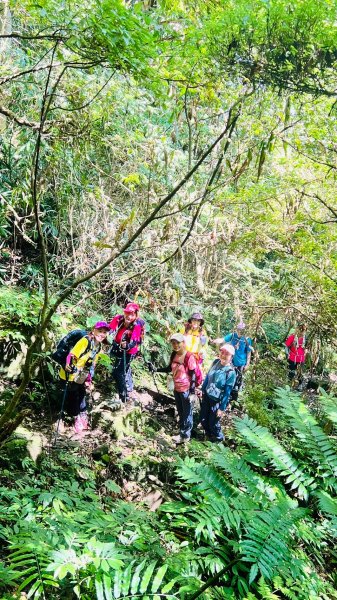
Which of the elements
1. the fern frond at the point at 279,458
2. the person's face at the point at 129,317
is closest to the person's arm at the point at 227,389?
the person's face at the point at 129,317

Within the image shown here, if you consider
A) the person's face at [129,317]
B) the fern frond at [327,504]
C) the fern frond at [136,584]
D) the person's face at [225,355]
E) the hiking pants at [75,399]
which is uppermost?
the person's face at [129,317]

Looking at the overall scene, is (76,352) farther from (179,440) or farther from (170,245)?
(170,245)

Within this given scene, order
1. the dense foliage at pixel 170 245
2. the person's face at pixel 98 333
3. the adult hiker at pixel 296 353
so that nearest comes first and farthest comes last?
1. the dense foliage at pixel 170 245
2. the person's face at pixel 98 333
3. the adult hiker at pixel 296 353

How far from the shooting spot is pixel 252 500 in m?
2.13

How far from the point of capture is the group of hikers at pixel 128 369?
5.93 m

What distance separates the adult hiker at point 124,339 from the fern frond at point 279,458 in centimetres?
454

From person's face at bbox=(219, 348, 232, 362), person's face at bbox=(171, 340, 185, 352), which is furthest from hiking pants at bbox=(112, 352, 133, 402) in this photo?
person's face at bbox=(219, 348, 232, 362)

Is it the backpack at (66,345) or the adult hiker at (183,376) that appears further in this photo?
the adult hiker at (183,376)

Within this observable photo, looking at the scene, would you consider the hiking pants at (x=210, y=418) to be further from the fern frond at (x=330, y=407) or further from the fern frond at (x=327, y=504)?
the fern frond at (x=327, y=504)

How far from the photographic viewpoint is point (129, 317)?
22.4 ft

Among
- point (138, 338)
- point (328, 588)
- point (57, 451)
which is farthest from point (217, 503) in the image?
point (138, 338)

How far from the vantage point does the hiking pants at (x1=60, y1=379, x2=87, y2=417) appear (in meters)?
6.12

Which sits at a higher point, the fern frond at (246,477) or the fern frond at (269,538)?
the fern frond at (246,477)

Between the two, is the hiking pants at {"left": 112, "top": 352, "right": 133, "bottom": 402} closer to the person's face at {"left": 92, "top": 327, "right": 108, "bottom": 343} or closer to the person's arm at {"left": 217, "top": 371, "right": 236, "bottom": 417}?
the person's face at {"left": 92, "top": 327, "right": 108, "bottom": 343}
